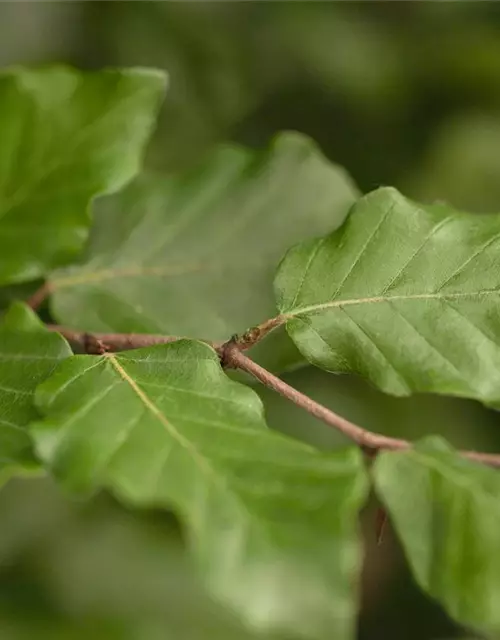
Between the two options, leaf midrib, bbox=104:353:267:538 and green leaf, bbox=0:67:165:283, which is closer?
leaf midrib, bbox=104:353:267:538

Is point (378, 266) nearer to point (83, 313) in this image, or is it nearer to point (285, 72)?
point (83, 313)

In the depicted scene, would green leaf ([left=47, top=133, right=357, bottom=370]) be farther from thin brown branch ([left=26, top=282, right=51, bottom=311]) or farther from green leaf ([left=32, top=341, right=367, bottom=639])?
green leaf ([left=32, top=341, right=367, bottom=639])

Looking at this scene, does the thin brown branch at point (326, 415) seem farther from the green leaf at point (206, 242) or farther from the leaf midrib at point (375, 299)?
the green leaf at point (206, 242)

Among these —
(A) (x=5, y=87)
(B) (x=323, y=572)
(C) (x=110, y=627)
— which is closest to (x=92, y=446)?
(B) (x=323, y=572)

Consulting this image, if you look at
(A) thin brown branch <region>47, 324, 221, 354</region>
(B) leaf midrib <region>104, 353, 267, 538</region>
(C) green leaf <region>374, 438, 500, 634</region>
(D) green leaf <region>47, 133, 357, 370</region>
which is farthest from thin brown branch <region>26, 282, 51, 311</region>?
(C) green leaf <region>374, 438, 500, 634</region>

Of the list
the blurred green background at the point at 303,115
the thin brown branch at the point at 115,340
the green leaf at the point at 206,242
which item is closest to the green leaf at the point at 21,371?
the thin brown branch at the point at 115,340

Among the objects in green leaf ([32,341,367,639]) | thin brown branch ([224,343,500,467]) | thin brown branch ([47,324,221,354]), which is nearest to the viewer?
green leaf ([32,341,367,639])
